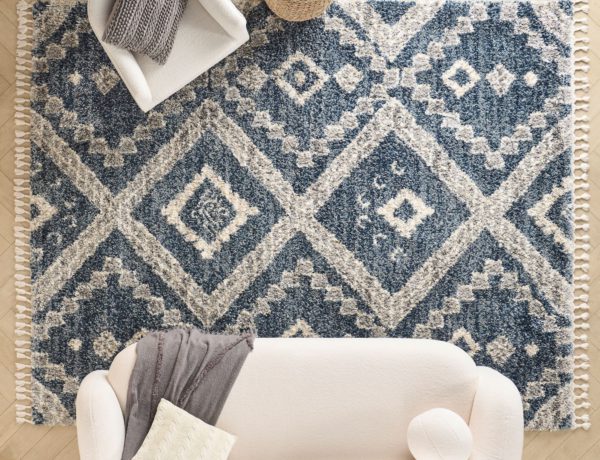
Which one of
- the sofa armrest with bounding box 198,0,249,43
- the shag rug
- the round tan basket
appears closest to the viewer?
the sofa armrest with bounding box 198,0,249,43

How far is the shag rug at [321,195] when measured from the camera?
2.81 meters

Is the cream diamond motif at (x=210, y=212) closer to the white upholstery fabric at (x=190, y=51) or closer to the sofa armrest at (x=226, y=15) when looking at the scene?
the white upholstery fabric at (x=190, y=51)

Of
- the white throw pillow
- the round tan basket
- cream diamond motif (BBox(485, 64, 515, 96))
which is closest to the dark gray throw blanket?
the white throw pillow

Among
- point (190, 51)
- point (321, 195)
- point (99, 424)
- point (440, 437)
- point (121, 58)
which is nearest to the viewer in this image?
point (440, 437)

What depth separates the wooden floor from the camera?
283 centimetres

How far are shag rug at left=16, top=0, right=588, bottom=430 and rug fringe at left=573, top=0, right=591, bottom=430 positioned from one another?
0.04 feet

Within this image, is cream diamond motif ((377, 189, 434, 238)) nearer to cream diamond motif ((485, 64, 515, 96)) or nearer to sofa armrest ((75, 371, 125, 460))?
cream diamond motif ((485, 64, 515, 96))

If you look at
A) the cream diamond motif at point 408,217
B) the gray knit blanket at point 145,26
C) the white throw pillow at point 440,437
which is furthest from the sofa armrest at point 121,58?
the white throw pillow at point 440,437

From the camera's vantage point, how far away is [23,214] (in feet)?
9.37

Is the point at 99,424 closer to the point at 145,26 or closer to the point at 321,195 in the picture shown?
the point at 321,195

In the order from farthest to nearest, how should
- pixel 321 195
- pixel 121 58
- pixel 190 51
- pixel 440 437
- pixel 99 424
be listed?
1. pixel 321 195
2. pixel 190 51
3. pixel 121 58
4. pixel 99 424
5. pixel 440 437

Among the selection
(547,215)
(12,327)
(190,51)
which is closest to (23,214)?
(12,327)

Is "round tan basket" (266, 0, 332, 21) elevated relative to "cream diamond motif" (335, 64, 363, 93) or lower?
elevated

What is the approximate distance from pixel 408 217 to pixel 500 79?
73 cm
